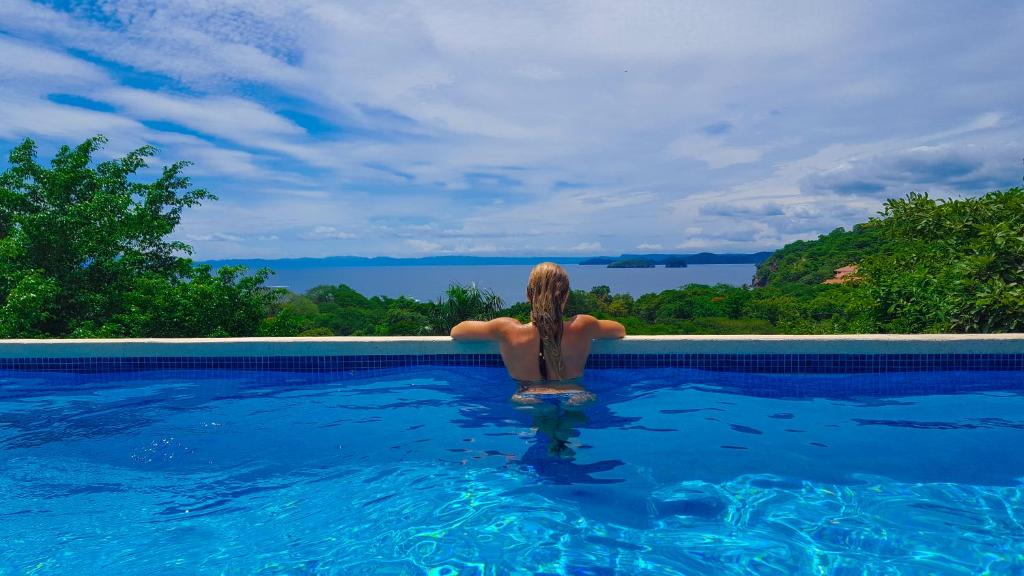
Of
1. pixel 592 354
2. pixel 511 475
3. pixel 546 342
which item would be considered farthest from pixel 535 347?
pixel 592 354

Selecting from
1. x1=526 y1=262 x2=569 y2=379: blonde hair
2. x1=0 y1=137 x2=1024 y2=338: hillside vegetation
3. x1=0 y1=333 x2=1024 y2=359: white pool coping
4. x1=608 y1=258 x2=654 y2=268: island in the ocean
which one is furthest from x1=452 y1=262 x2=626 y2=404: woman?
x1=608 y1=258 x2=654 y2=268: island in the ocean

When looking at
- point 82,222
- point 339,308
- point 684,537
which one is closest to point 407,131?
point 82,222

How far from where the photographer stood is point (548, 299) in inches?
161

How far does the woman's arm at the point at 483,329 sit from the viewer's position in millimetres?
4535

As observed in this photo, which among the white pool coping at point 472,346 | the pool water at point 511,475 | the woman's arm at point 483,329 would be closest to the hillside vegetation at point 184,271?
the white pool coping at point 472,346

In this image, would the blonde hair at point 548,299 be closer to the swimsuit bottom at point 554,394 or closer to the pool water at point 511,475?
the swimsuit bottom at point 554,394

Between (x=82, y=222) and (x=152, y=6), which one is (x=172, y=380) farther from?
(x=152, y=6)

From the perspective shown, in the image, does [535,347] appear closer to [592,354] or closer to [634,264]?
[592,354]

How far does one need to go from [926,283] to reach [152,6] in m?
11.2

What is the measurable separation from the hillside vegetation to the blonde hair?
464 centimetres

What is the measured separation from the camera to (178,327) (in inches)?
324

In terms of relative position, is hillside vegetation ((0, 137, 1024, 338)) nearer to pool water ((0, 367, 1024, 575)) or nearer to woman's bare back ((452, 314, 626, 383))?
pool water ((0, 367, 1024, 575))

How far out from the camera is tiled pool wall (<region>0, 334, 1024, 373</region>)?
5.29m

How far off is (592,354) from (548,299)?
146 cm
